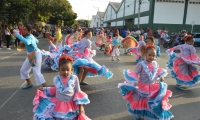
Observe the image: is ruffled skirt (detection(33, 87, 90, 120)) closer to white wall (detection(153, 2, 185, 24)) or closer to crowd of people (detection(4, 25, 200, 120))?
crowd of people (detection(4, 25, 200, 120))

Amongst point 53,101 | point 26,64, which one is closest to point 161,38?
point 26,64

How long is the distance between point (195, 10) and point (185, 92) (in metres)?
30.2

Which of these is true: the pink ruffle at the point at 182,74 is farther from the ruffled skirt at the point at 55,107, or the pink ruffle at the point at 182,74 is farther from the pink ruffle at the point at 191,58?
the ruffled skirt at the point at 55,107

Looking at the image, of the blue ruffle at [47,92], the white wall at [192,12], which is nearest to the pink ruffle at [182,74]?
the blue ruffle at [47,92]

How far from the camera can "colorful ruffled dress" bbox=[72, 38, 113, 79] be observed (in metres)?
5.77

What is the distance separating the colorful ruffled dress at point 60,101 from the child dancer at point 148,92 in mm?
1167

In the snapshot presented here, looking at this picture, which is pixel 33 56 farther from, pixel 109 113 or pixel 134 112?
pixel 134 112

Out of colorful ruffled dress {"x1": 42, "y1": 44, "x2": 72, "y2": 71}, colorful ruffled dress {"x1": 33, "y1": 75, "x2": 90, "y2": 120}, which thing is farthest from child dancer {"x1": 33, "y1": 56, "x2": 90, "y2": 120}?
colorful ruffled dress {"x1": 42, "y1": 44, "x2": 72, "y2": 71}

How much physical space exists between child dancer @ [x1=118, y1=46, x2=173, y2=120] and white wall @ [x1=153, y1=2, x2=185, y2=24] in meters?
29.0

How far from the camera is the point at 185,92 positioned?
6289mm

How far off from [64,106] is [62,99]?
0.12m

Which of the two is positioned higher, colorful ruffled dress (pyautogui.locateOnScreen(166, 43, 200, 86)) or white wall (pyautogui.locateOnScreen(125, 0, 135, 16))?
white wall (pyautogui.locateOnScreen(125, 0, 135, 16))

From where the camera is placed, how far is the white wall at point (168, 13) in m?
31.0

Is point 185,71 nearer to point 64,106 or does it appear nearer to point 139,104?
point 139,104
